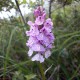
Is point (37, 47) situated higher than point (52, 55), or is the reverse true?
point (37, 47)

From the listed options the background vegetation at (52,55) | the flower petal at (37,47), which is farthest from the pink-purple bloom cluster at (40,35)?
the background vegetation at (52,55)

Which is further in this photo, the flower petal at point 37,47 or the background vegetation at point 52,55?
the background vegetation at point 52,55

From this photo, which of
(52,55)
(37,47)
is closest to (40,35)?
(37,47)

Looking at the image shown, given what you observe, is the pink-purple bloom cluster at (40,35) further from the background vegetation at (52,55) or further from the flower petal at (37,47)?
the background vegetation at (52,55)

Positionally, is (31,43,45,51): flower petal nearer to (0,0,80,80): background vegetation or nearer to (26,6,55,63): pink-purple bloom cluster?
(26,6,55,63): pink-purple bloom cluster

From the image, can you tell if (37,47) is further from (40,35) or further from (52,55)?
(52,55)

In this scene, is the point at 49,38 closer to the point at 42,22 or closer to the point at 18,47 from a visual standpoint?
the point at 42,22

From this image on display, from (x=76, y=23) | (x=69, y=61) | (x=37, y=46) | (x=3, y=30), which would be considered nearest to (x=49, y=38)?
(x=37, y=46)

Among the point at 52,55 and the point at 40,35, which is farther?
the point at 52,55
